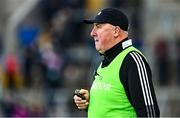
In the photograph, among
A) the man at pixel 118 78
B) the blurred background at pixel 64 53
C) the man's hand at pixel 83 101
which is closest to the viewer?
the man at pixel 118 78

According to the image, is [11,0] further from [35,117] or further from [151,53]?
[35,117]

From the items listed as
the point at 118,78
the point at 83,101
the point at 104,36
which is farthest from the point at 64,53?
the point at 118,78

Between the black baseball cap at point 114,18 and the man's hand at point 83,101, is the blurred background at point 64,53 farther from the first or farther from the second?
the black baseball cap at point 114,18

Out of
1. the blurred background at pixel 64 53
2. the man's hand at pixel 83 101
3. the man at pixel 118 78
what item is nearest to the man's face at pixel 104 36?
the man at pixel 118 78

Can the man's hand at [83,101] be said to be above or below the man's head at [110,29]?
below

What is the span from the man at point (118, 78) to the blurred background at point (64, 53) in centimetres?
770

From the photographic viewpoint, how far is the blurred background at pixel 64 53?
16.1m

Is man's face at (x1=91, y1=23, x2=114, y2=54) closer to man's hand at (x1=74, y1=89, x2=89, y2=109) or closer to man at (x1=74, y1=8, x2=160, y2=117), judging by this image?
man at (x1=74, y1=8, x2=160, y2=117)

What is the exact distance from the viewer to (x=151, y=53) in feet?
54.6

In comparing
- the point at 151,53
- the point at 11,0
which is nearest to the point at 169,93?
the point at 151,53

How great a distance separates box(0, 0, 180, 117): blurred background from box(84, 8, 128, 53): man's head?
7782mm

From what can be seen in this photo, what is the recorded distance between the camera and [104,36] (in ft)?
23.0

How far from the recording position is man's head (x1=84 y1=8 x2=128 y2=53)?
7.02m

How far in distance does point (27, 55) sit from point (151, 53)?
242 centimetres
